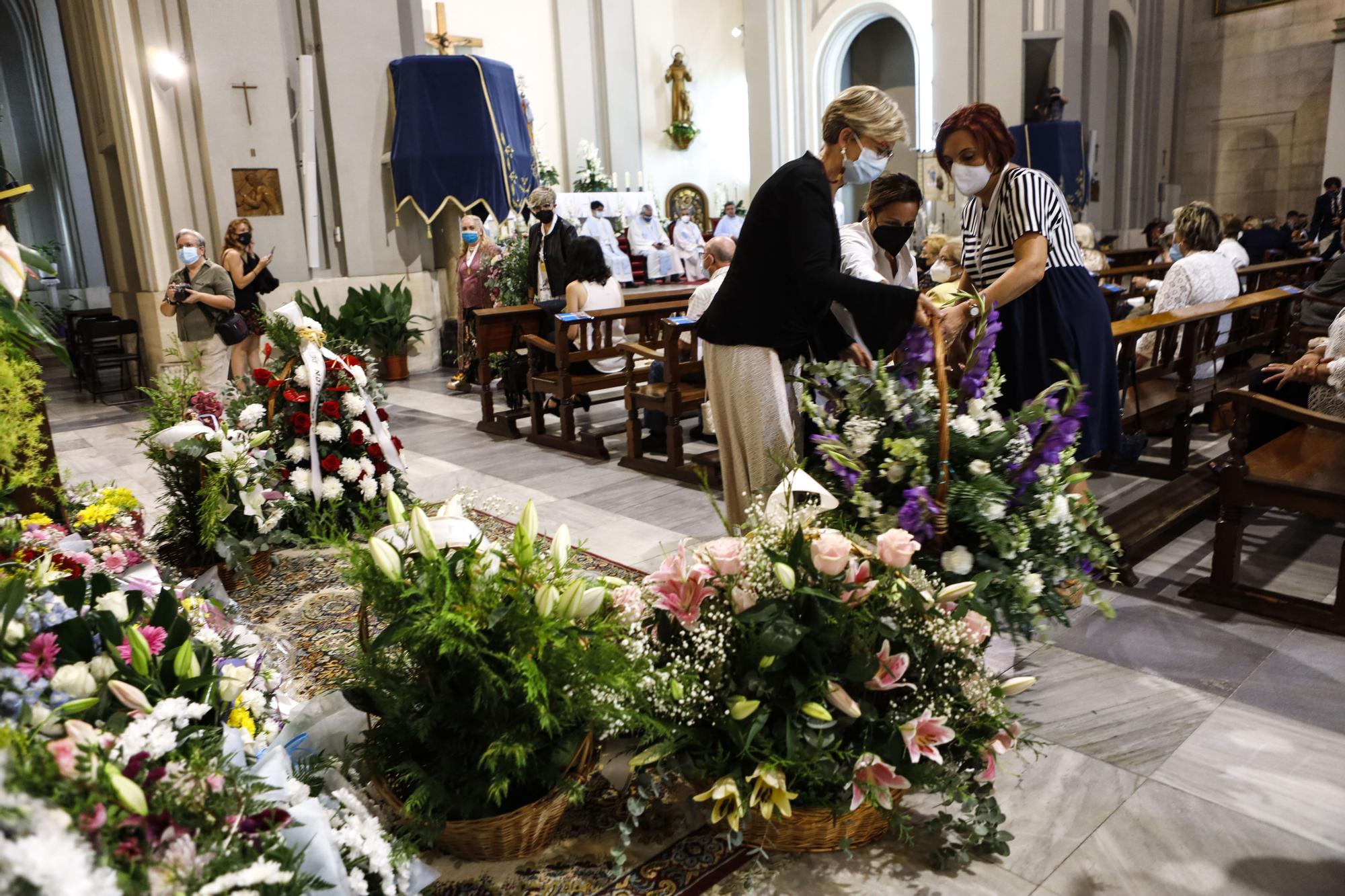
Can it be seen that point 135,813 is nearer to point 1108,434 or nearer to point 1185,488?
point 1108,434

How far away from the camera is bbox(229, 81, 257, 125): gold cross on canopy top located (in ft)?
29.0

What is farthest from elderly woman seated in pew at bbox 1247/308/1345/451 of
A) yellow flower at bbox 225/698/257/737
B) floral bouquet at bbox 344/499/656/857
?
yellow flower at bbox 225/698/257/737

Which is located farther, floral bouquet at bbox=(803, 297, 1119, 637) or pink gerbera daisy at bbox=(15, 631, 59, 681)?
floral bouquet at bbox=(803, 297, 1119, 637)

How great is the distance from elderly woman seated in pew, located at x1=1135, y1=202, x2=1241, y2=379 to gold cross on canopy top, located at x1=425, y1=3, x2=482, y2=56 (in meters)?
10.2

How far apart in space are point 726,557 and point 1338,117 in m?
16.3

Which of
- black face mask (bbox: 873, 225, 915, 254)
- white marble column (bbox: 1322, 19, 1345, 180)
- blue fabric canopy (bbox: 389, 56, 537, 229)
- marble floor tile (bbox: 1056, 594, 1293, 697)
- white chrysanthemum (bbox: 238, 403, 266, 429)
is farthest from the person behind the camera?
white marble column (bbox: 1322, 19, 1345, 180)

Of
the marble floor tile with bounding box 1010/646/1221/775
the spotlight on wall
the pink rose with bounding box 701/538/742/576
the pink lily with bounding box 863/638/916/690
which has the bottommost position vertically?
the marble floor tile with bounding box 1010/646/1221/775

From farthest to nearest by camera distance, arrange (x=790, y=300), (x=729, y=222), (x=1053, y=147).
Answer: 1. (x=729, y=222)
2. (x=1053, y=147)
3. (x=790, y=300)

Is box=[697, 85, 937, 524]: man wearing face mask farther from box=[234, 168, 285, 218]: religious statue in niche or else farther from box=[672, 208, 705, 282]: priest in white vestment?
box=[672, 208, 705, 282]: priest in white vestment

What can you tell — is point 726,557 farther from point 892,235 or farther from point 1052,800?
point 892,235

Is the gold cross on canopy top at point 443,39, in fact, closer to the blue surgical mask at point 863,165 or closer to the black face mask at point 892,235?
the black face mask at point 892,235

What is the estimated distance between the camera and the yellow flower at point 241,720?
1777 millimetres

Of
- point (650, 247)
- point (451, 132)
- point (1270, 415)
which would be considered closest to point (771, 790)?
point (1270, 415)

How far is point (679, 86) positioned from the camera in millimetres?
17547
